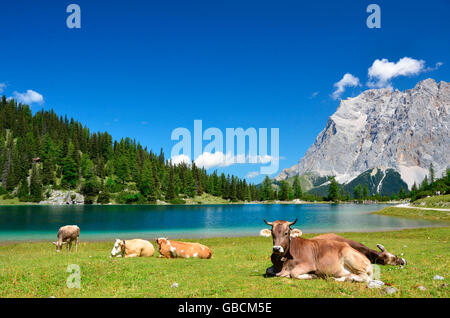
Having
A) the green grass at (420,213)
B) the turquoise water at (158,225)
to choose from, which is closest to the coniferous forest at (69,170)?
the turquoise water at (158,225)

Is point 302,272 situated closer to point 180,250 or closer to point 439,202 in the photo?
point 180,250

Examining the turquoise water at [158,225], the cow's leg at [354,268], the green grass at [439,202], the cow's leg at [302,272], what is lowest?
the turquoise water at [158,225]

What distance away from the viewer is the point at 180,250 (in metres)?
18.0

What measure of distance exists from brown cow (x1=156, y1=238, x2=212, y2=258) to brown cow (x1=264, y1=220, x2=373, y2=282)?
8.53 metres

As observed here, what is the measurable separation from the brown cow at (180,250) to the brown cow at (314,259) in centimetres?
853

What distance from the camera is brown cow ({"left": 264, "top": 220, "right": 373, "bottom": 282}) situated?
9.23 meters

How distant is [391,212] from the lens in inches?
3406

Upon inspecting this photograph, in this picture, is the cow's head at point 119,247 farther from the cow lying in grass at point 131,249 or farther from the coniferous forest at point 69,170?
the coniferous forest at point 69,170

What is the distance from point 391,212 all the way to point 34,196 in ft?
522

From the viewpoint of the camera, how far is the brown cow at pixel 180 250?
58.6 feet

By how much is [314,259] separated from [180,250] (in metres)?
10.2

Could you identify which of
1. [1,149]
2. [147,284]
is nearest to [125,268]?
[147,284]

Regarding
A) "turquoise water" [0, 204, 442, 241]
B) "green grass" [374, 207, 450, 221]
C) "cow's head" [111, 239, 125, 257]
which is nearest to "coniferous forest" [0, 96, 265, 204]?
"turquoise water" [0, 204, 442, 241]

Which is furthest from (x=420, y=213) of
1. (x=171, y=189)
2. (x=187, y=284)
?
(x=171, y=189)
